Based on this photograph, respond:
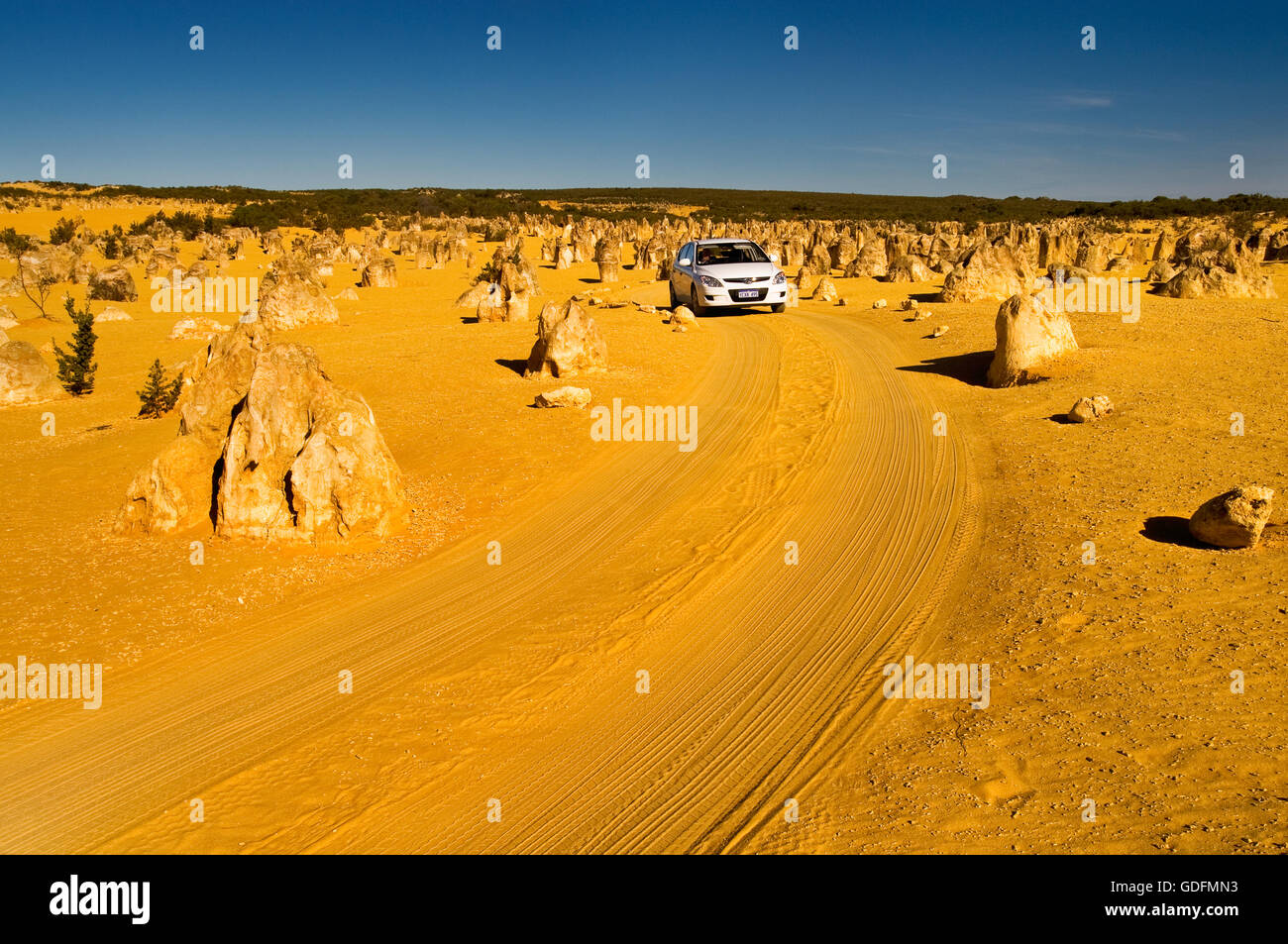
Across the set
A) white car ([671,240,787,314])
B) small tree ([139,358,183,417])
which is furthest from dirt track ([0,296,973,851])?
white car ([671,240,787,314])

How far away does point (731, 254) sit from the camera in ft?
72.7

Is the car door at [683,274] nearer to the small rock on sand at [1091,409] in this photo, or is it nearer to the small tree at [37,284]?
the small rock on sand at [1091,409]

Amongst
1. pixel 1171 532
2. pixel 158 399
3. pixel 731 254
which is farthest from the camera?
pixel 731 254

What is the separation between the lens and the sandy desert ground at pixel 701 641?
14.4ft

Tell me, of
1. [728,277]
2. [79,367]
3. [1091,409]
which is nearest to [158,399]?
[79,367]

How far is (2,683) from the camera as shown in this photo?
6.03m

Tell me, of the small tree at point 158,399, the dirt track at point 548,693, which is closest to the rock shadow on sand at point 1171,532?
the dirt track at point 548,693

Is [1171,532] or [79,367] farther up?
[79,367]

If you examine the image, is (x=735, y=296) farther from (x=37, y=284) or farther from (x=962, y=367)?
(x=37, y=284)

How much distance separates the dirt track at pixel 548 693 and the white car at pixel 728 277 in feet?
40.2

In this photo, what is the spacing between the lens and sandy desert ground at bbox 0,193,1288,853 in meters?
4.39

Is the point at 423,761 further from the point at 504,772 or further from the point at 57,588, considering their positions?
the point at 57,588

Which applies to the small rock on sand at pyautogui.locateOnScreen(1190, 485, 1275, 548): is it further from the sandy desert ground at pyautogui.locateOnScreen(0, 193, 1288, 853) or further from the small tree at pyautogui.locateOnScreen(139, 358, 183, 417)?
the small tree at pyautogui.locateOnScreen(139, 358, 183, 417)

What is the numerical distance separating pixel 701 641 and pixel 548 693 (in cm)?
135
